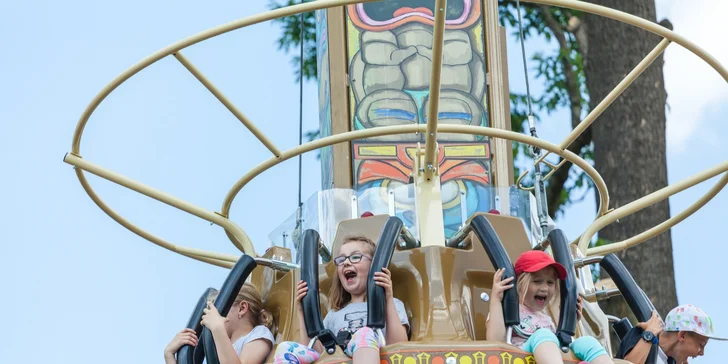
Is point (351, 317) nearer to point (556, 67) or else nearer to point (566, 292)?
point (566, 292)

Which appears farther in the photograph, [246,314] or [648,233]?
[648,233]

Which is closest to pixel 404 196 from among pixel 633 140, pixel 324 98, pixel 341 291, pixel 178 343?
pixel 341 291

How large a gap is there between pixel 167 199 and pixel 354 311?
51.6 inches

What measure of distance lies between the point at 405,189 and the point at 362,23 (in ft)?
8.21

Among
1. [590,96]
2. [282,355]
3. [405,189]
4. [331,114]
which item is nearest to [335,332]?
[282,355]

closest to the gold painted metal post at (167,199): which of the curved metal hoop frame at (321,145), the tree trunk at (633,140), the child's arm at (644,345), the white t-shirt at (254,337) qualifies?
the curved metal hoop frame at (321,145)

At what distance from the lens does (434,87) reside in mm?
6789

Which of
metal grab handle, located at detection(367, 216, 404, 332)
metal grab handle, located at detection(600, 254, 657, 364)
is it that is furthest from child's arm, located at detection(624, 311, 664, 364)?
metal grab handle, located at detection(367, 216, 404, 332)

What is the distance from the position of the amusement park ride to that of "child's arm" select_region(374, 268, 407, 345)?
5cm

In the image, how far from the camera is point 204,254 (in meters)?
8.46

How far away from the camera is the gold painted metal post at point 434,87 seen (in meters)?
6.52

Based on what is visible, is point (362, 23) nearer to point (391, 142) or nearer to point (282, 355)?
point (391, 142)

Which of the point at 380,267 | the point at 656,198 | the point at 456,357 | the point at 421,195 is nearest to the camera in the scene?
the point at 456,357

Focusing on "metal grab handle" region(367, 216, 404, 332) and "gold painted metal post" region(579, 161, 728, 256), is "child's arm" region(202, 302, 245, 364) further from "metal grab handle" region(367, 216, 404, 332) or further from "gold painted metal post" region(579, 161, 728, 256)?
"gold painted metal post" region(579, 161, 728, 256)
